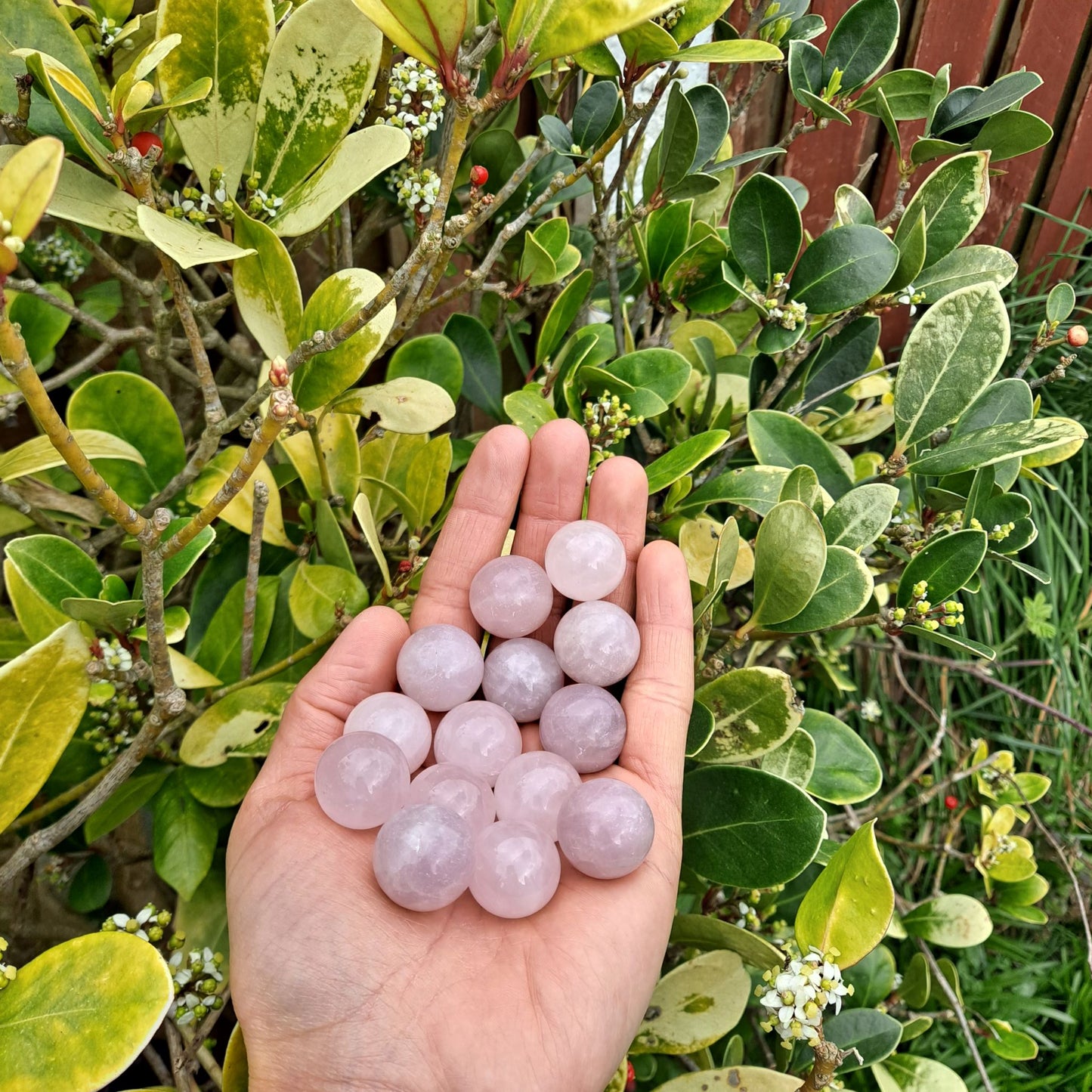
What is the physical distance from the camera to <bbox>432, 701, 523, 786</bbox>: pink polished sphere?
3.49 feet

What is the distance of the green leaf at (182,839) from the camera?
1.04m

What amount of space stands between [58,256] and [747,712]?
4.46 ft

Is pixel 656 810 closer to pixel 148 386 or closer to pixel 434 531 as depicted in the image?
pixel 434 531

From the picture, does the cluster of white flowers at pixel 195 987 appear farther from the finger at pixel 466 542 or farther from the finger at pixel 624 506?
the finger at pixel 624 506

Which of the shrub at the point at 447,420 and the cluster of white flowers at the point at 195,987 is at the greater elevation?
the shrub at the point at 447,420

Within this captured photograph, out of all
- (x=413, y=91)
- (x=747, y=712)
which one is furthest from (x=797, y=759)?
(x=413, y=91)

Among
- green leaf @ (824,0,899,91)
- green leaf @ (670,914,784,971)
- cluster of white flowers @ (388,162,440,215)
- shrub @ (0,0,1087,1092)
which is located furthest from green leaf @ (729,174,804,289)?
green leaf @ (670,914,784,971)

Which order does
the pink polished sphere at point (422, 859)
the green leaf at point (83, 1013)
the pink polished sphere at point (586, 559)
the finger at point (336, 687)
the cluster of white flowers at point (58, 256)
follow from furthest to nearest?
1. the cluster of white flowers at point (58, 256)
2. the pink polished sphere at point (586, 559)
3. the finger at point (336, 687)
4. the pink polished sphere at point (422, 859)
5. the green leaf at point (83, 1013)

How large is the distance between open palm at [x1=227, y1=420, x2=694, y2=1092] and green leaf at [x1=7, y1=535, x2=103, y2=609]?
0.87 feet

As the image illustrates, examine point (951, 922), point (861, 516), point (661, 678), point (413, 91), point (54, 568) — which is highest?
point (413, 91)

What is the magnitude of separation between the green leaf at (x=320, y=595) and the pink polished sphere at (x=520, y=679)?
207 millimetres

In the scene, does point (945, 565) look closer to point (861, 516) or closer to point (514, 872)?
point (861, 516)

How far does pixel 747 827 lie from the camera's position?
96 cm

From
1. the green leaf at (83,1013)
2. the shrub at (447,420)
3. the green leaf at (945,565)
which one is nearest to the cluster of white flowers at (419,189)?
the shrub at (447,420)
